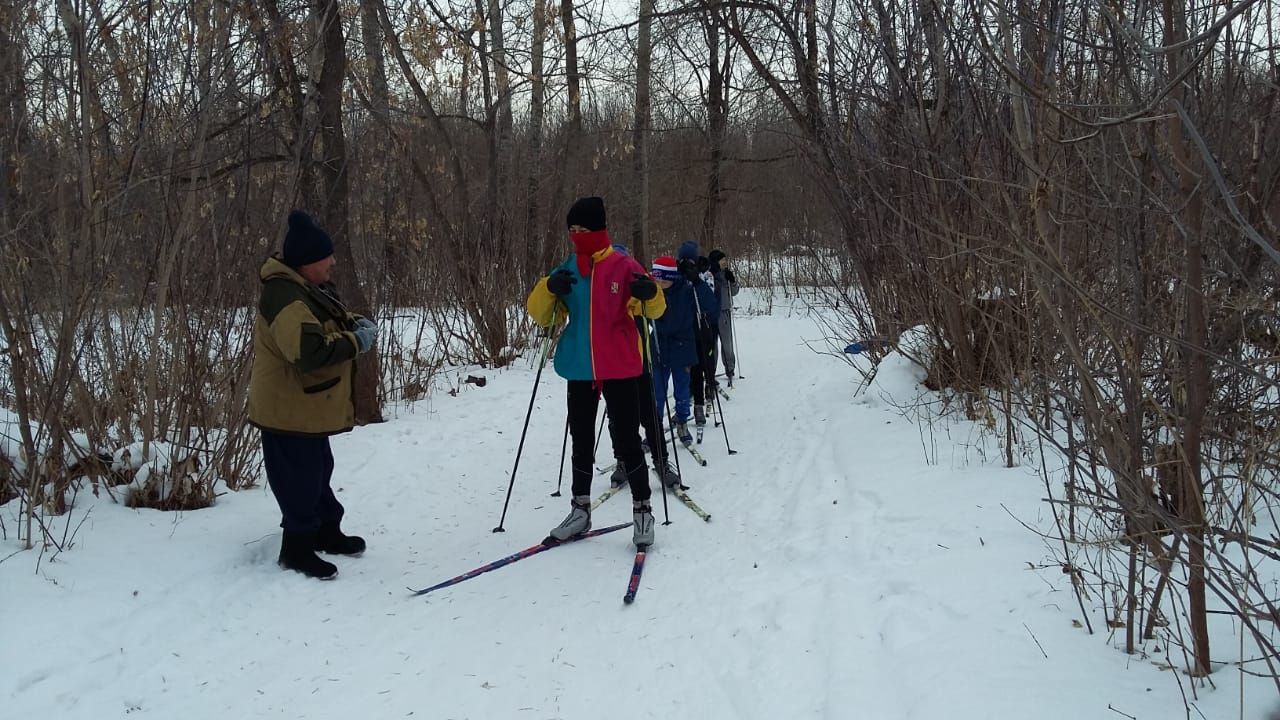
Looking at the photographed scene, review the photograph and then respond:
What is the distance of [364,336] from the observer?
380 cm

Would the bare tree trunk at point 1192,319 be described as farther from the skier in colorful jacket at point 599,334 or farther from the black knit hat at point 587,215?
the black knit hat at point 587,215

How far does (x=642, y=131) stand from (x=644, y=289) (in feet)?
33.0

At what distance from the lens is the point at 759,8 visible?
10.3 metres

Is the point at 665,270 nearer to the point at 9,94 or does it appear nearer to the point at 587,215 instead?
the point at 587,215

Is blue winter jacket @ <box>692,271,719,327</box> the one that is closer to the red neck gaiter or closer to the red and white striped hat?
the red and white striped hat

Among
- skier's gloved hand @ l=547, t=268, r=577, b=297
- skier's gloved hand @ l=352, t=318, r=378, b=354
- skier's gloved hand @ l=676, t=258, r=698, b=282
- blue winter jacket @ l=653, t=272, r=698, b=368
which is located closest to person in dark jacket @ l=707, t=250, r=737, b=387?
skier's gloved hand @ l=676, t=258, r=698, b=282

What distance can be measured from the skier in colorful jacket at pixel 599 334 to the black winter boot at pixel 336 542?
1101 mm

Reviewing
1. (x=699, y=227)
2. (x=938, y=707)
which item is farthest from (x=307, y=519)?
(x=699, y=227)

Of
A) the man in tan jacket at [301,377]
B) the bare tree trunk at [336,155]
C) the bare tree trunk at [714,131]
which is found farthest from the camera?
the bare tree trunk at [714,131]

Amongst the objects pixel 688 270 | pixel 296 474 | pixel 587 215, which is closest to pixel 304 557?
pixel 296 474

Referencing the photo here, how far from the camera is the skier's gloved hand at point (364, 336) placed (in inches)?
148

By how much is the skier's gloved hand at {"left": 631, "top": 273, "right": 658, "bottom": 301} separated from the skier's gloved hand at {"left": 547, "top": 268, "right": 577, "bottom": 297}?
0.34m

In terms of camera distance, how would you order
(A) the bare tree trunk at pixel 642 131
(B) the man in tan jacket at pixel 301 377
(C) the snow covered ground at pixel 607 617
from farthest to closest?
(A) the bare tree trunk at pixel 642 131, (B) the man in tan jacket at pixel 301 377, (C) the snow covered ground at pixel 607 617

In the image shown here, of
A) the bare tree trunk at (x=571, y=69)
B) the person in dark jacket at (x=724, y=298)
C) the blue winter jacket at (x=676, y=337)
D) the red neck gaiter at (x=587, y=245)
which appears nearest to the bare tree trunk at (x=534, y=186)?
the bare tree trunk at (x=571, y=69)
